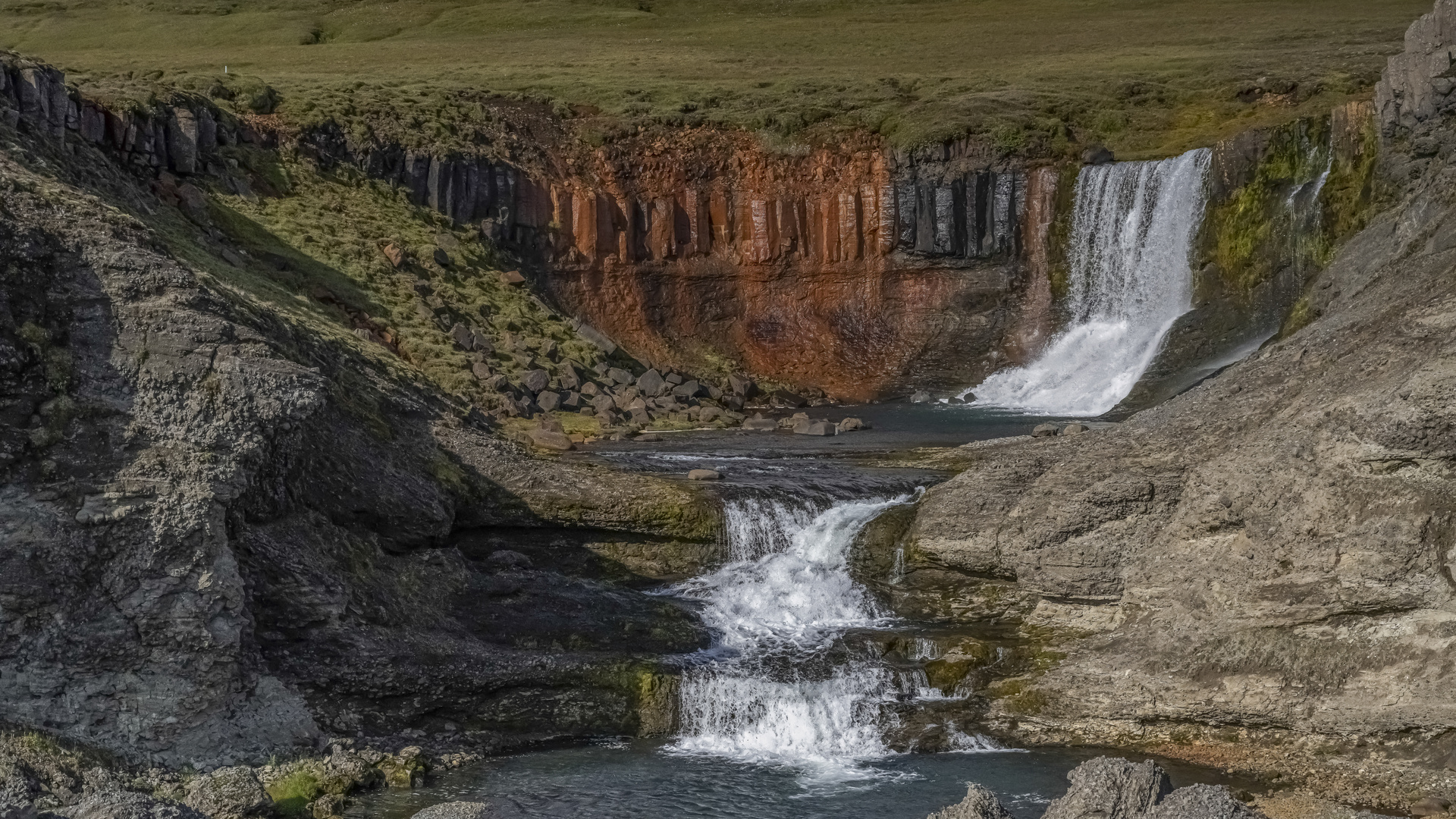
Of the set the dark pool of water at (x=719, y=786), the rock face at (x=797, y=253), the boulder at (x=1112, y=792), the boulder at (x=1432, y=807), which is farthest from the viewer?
the rock face at (x=797, y=253)

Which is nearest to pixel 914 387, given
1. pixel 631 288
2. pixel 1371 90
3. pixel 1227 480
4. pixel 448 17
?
pixel 631 288

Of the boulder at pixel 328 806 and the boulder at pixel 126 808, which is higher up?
the boulder at pixel 126 808

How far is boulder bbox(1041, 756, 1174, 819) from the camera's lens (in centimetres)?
1661

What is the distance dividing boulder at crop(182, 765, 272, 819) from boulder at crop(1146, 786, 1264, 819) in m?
11.4

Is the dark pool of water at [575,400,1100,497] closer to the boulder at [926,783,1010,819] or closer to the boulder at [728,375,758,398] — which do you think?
the boulder at [728,375,758,398]

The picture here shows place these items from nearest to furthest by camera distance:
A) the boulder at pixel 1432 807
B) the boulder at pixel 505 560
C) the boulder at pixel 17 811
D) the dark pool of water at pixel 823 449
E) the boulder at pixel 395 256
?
the boulder at pixel 17 811 → the boulder at pixel 1432 807 → the boulder at pixel 505 560 → the dark pool of water at pixel 823 449 → the boulder at pixel 395 256

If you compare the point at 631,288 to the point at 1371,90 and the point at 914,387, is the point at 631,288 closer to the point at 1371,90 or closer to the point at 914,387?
the point at 914,387

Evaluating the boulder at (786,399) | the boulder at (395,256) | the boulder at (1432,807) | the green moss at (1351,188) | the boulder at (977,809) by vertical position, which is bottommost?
the boulder at (786,399)

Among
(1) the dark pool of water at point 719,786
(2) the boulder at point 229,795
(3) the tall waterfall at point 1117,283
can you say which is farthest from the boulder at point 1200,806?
(3) the tall waterfall at point 1117,283

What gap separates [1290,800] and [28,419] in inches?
710

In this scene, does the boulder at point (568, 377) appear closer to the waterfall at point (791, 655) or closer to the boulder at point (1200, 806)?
the waterfall at point (791, 655)

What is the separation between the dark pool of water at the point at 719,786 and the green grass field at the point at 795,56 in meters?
39.6

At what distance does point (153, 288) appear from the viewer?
831 inches

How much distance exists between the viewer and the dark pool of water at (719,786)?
1936cm
